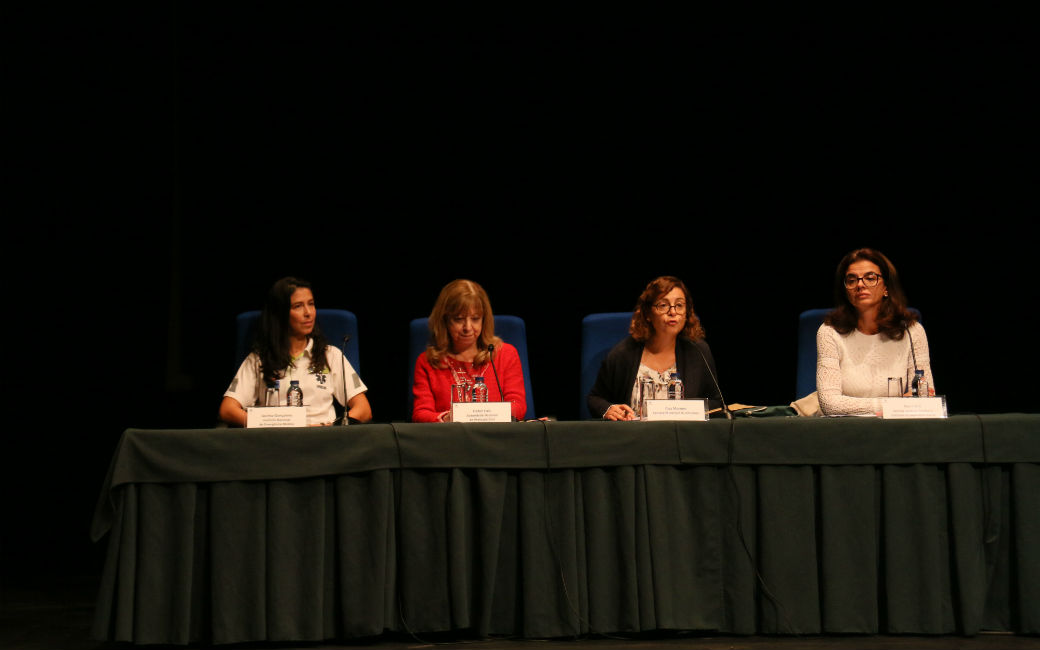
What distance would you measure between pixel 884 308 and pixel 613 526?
4.09 ft

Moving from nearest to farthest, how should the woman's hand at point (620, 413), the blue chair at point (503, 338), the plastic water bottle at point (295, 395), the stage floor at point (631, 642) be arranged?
1. the stage floor at point (631, 642)
2. the woman's hand at point (620, 413)
3. the plastic water bottle at point (295, 395)
4. the blue chair at point (503, 338)

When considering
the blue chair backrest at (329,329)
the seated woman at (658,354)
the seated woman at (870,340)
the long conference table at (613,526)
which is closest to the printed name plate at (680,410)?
the long conference table at (613,526)

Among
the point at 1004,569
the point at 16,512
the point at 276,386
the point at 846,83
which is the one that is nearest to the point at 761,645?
the point at 1004,569

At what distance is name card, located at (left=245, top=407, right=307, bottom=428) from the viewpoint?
7.63 ft

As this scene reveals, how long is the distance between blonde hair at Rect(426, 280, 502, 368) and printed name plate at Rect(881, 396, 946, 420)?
48.7 inches

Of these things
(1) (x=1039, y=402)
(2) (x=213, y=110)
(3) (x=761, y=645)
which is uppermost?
→ (2) (x=213, y=110)

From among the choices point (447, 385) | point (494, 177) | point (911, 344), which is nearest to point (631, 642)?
point (447, 385)

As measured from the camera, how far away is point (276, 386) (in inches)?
114

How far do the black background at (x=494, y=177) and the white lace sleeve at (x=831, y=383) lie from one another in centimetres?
103

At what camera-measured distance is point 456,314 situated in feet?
9.30

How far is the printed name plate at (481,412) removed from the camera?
2.36 meters

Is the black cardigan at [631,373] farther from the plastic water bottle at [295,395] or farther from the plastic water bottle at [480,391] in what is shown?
the plastic water bottle at [295,395]

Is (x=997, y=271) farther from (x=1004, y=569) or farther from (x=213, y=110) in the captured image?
(x=213, y=110)

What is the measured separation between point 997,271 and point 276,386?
305cm
